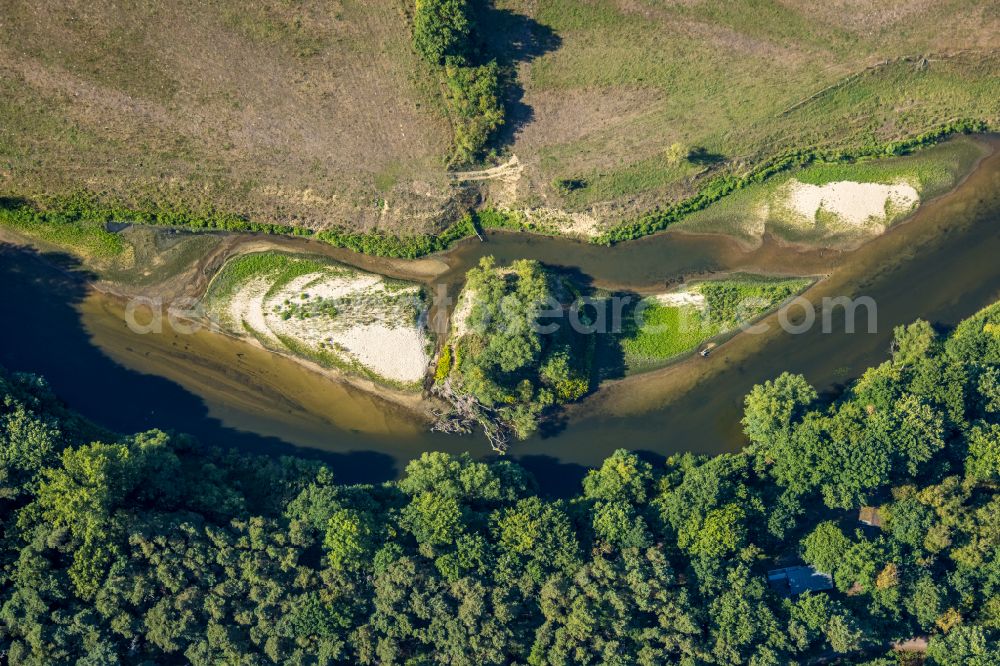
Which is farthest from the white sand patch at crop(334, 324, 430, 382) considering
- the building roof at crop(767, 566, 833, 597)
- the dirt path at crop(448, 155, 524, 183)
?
the building roof at crop(767, 566, 833, 597)

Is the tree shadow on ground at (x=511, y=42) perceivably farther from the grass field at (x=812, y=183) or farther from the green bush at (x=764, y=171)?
the grass field at (x=812, y=183)

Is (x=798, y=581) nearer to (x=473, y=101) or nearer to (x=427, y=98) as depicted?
(x=473, y=101)

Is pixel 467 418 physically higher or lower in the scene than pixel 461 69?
lower

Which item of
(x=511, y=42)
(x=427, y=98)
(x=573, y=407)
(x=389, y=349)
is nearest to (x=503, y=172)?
(x=427, y=98)

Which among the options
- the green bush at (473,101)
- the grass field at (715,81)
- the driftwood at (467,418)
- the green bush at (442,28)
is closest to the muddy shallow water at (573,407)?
the driftwood at (467,418)

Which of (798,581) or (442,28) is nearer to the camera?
(442,28)

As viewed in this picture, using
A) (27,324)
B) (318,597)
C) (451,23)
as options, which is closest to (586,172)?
(451,23)

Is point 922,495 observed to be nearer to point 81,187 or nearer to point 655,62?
point 655,62
